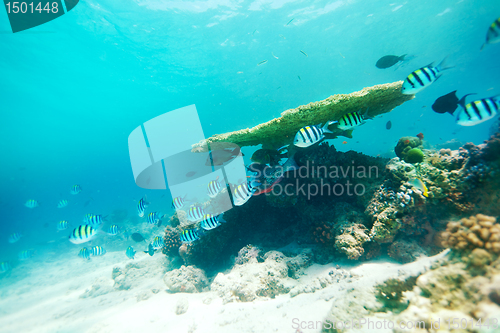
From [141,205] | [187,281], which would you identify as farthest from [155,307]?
[141,205]

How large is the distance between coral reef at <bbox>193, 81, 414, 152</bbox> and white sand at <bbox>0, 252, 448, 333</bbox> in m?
3.04

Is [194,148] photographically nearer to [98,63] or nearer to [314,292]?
[314,292]

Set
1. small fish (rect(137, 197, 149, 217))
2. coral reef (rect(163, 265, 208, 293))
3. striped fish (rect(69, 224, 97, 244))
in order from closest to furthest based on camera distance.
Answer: striped fish (rect(69, 224, 97, 244)) → coral reef (rect(163, 265, 208, 293)) → small fish (rect(137, 197, 149, 217))

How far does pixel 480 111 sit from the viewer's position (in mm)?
2727

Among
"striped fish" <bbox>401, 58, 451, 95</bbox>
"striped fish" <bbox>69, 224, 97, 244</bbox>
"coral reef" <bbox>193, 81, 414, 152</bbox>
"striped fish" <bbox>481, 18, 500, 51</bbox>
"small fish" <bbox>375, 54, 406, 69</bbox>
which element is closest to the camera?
"striped fish" <bbox>481, 18, 500, 51</bbox>

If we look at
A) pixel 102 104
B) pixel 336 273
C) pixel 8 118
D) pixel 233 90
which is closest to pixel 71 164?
pixel 8 118

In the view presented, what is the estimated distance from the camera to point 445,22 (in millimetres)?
22125

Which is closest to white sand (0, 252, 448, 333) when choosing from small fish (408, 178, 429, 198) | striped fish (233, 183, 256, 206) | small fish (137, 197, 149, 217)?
small fish (408, 178, 429, 198)

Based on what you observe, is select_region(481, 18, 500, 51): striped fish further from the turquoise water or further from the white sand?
the turquoise water

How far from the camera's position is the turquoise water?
18531 mm

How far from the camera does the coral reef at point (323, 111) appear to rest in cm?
384

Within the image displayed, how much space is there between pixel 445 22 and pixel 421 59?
911cm

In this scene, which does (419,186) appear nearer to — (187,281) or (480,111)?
(480,111)

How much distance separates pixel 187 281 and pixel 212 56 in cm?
2600
